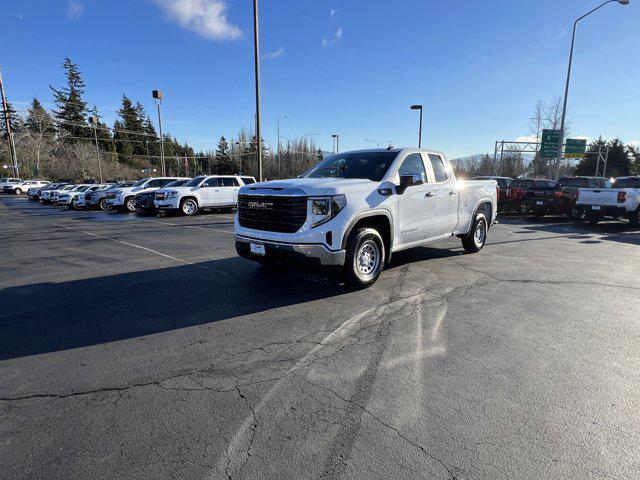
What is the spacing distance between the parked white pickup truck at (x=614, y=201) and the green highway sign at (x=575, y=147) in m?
20.8

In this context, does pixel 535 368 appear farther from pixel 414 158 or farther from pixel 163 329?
pixel 414 158

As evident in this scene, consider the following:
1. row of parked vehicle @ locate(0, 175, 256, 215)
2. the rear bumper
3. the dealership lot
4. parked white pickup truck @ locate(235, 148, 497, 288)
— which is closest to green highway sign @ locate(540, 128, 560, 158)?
A: the rear bumper

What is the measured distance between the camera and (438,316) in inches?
186

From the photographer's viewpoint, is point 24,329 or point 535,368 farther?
point 24,329

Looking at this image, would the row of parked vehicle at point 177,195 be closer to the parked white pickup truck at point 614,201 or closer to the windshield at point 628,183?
the parked white pickup truck at point 614,201

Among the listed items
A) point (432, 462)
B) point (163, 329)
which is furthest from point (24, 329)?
point (432, 462)

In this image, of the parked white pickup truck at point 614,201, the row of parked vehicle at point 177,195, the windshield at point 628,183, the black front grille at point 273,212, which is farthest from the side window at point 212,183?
the windshield at point 628,183

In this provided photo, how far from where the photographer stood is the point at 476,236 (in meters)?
8.80

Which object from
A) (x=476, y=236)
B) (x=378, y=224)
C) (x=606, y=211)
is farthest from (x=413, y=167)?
(x=606, y=211)

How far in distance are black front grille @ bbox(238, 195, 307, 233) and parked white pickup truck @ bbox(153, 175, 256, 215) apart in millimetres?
13092

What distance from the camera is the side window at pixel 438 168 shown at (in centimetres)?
727

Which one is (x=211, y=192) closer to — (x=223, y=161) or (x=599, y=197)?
(x=599, y=197)

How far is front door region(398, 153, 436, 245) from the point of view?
6.33 m

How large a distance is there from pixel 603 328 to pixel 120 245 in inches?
399
